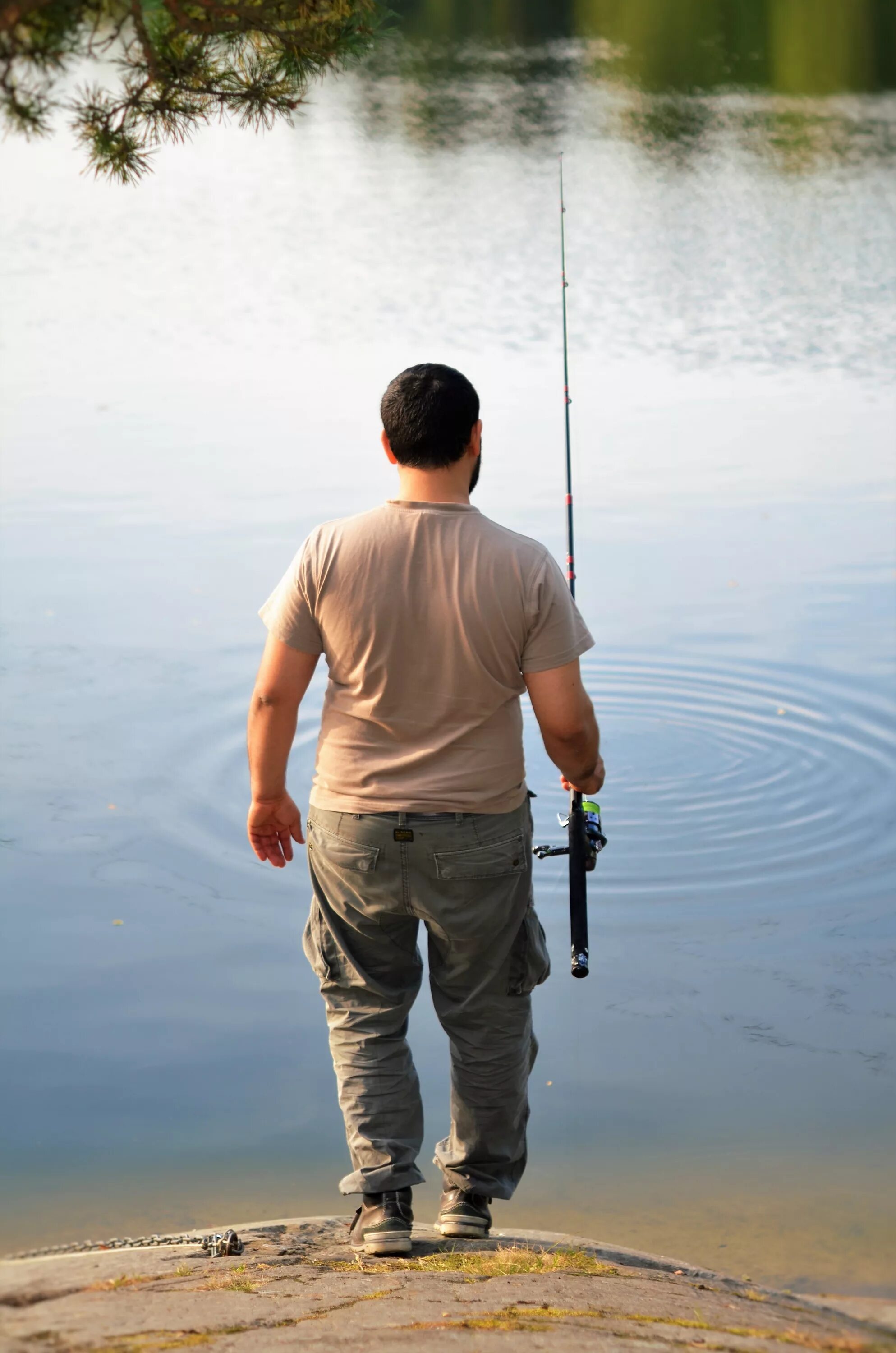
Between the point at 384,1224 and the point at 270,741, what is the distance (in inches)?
35.6

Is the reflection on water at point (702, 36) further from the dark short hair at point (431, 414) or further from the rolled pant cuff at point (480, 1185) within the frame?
the rolled pant cuff at point (480, 1185)

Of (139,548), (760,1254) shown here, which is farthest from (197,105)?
(139,548)

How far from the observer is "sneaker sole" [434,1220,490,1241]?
282cm

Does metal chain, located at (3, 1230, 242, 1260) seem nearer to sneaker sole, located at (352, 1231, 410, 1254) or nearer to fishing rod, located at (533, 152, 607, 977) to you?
sneaker sole, located at (352, 1231, 410, 1254)

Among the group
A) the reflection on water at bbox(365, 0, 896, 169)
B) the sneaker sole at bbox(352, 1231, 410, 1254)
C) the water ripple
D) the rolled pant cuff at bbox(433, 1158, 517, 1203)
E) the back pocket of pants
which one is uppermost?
the reflection on water at bbox(365, 0, 896, 169)

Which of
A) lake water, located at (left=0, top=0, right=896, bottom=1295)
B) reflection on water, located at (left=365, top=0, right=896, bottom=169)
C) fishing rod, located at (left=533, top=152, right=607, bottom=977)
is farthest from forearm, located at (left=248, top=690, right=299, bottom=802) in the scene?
reflection on water, located at (left=365, top=0, right=896, bottom=169)

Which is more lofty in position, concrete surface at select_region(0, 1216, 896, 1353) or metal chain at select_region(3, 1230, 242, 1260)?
concrete surface at select_region(0, 1216, 896, 1353)

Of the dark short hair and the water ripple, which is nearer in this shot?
the dark short hair

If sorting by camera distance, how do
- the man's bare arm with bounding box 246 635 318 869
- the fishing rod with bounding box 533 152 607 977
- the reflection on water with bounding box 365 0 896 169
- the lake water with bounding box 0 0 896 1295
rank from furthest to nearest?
the reflection on water with bounding box 365 0 896 169
the lake water with bounding box 0 0 896 1295
the fishing rod with bounding box 533 152 607 977
the man's bare arm with bounding box 246 635 318 869

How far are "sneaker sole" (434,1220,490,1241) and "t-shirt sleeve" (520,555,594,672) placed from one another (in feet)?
3.47

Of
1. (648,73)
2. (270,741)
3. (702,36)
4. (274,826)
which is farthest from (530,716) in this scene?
(702,36)

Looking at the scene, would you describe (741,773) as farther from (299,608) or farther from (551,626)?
(299,608)

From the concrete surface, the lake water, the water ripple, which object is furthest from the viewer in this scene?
the water ripple

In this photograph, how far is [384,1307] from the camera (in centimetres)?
235
